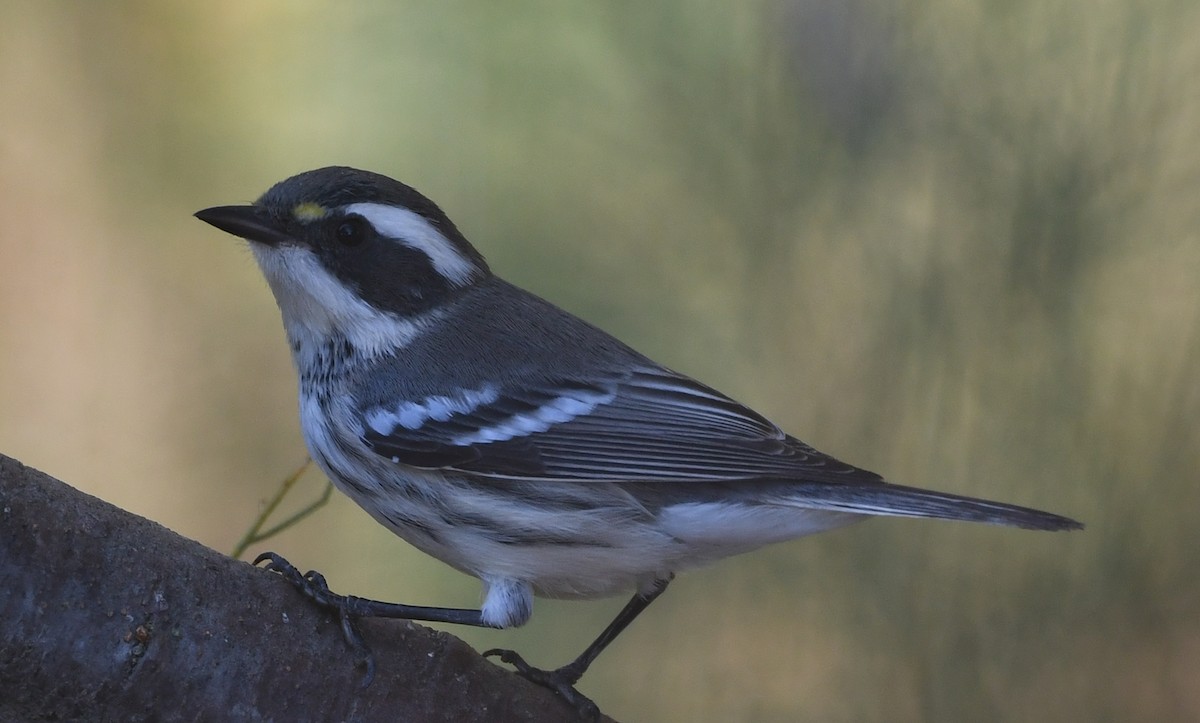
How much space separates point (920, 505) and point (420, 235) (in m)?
1.49

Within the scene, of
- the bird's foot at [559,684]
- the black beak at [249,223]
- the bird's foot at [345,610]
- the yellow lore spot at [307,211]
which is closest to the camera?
the bird's foot at [345,610]

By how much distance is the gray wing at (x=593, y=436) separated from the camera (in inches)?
107

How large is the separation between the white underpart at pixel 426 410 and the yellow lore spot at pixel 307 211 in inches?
21.2

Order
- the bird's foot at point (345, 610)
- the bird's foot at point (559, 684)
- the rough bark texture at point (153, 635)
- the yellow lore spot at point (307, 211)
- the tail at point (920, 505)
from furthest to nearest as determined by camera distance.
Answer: the yellow lore spot at point (307, 211), the bird's foot at point (559, 684), the tail at point (920, 505), the bird's foot at point (345, 610), the rough bark texture at point (153, 635)

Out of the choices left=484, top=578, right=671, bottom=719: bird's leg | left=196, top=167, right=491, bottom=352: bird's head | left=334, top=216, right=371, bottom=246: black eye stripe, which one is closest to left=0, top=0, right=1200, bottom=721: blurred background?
left=484, top=578, right=671, bottom=719: bird's leg

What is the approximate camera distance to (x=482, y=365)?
2.95 metres

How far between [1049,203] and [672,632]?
2.05m

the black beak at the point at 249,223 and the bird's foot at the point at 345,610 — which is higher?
the black beak at the point at 249,223

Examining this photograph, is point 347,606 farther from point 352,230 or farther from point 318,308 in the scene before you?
point 352,230

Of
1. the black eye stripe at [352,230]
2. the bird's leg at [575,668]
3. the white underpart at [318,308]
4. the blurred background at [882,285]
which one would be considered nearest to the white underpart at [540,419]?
the white underpart at [318,308]

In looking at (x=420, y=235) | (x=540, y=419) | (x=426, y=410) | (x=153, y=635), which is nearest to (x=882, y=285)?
(x=540, y=419)

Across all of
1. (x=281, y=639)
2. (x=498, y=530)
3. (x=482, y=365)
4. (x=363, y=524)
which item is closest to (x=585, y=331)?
(x=482, y=365)

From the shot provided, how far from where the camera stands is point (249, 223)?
2.80 m

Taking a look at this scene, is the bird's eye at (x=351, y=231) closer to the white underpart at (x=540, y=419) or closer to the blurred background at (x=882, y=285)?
the white underpart at (x=540, y=419)
